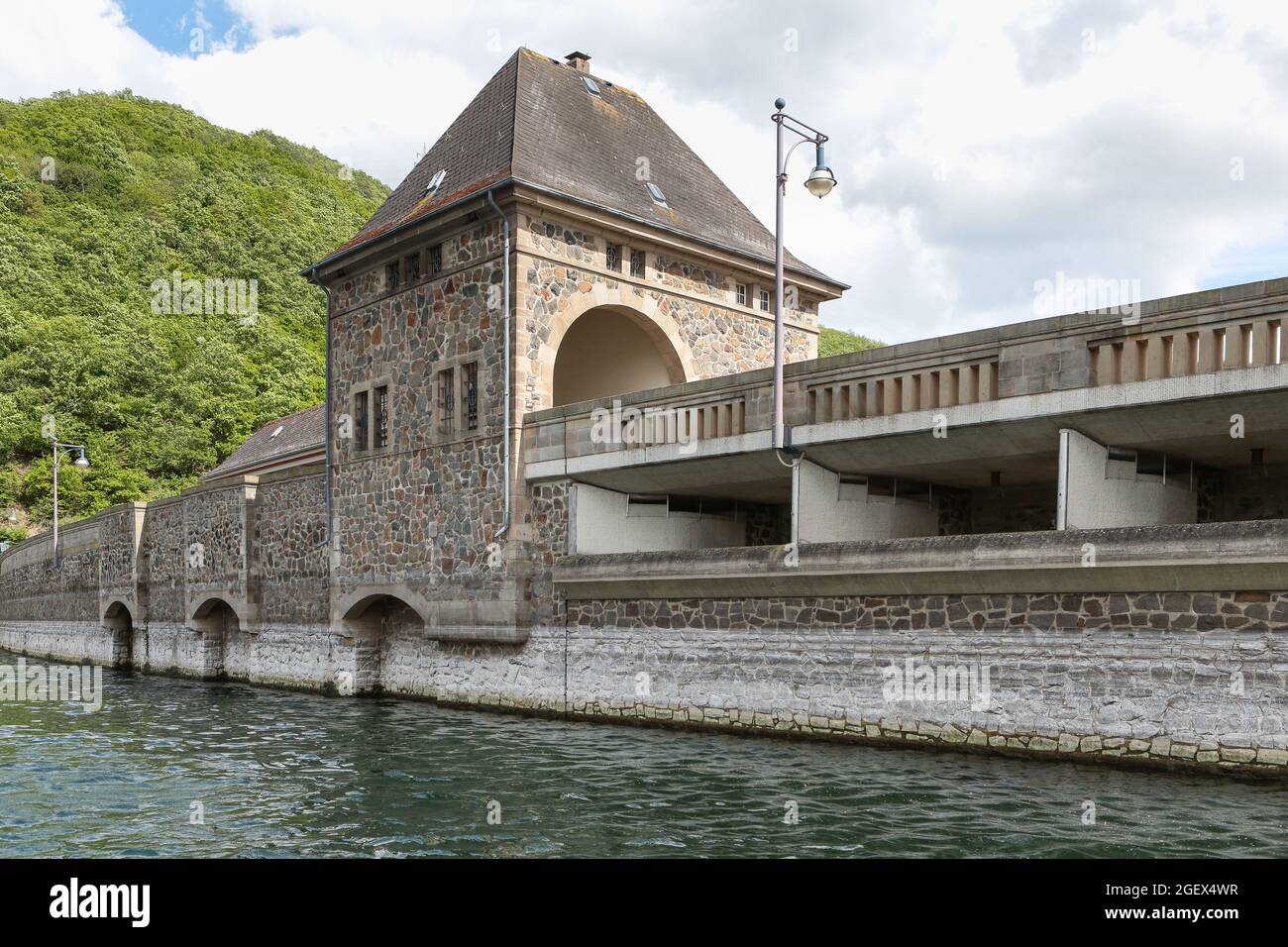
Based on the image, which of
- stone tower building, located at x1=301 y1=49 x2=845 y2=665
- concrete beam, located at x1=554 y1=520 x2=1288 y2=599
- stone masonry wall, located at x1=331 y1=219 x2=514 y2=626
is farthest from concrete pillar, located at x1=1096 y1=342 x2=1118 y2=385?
stone masonry wall, located at x1=331 y1=219 x2=514 y2=626

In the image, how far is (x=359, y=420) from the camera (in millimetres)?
21938

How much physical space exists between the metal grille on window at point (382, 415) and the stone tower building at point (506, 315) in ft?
0.09

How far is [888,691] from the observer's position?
13.0m

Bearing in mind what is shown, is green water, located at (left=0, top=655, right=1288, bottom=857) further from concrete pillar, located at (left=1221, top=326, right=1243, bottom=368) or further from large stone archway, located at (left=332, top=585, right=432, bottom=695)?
large stone archway, located at (left=332, top=585, right=432, bottom=695)

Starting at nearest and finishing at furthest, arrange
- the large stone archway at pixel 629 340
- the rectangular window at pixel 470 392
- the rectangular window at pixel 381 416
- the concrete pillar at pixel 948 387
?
the concrete pillar at pixel 948 387 → the large stone archway at pixel 629 340 → the rectangular window at pixel 470 392 → the rectangular window at pixel 381 416

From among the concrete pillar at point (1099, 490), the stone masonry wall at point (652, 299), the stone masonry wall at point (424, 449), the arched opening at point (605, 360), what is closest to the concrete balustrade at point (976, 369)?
the concrete pillar at point (1099, 490)

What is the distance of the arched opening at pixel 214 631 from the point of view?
2795 cm

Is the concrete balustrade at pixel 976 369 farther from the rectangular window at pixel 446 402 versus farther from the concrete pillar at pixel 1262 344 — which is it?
the rectangular window at pixel 446 402

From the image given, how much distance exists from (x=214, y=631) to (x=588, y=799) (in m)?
20.2

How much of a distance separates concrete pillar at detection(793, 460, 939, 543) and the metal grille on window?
9461mm

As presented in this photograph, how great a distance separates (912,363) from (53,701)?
19015 mm

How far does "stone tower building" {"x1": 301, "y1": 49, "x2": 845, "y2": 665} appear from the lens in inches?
718

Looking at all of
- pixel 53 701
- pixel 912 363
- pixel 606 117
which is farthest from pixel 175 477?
pixel 912 363
